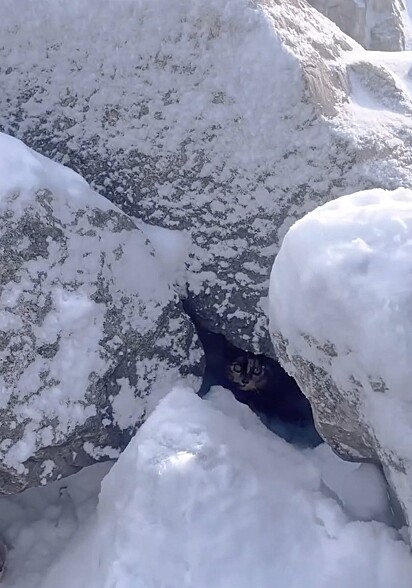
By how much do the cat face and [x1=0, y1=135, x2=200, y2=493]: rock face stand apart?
276 millimetres

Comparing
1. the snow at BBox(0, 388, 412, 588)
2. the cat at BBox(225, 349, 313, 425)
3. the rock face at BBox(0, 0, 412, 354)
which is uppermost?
the rock face at BBox(0, 0, 412, 354)

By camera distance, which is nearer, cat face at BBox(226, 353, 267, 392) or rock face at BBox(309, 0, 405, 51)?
cat face at BBox(226, 353, 267, 392)

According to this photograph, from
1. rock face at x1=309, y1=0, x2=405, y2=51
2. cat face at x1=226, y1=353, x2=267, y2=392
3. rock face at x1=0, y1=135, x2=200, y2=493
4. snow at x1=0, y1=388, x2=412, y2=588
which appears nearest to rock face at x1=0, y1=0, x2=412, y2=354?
rock face at x1=0, y1=135, x2=200, y2=493

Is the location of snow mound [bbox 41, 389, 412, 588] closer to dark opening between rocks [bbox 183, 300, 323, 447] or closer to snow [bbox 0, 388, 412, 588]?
snow [bbox 0, 388, 412, 588]

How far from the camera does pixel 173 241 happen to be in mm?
1780

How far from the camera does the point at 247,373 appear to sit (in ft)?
6.54

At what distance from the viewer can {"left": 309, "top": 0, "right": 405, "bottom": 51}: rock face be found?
4.32m

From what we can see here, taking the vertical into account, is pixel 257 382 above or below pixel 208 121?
below

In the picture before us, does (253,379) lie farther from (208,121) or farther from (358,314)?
(358,314)

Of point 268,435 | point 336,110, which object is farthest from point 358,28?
point 268,435

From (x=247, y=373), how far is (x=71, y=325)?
2.08 feet

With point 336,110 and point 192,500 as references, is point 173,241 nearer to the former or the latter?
point 336,110

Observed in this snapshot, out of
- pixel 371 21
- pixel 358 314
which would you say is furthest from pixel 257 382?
pixel 371 21

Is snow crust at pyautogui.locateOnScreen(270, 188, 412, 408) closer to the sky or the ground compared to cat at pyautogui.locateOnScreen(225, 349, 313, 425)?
closer to the sky
